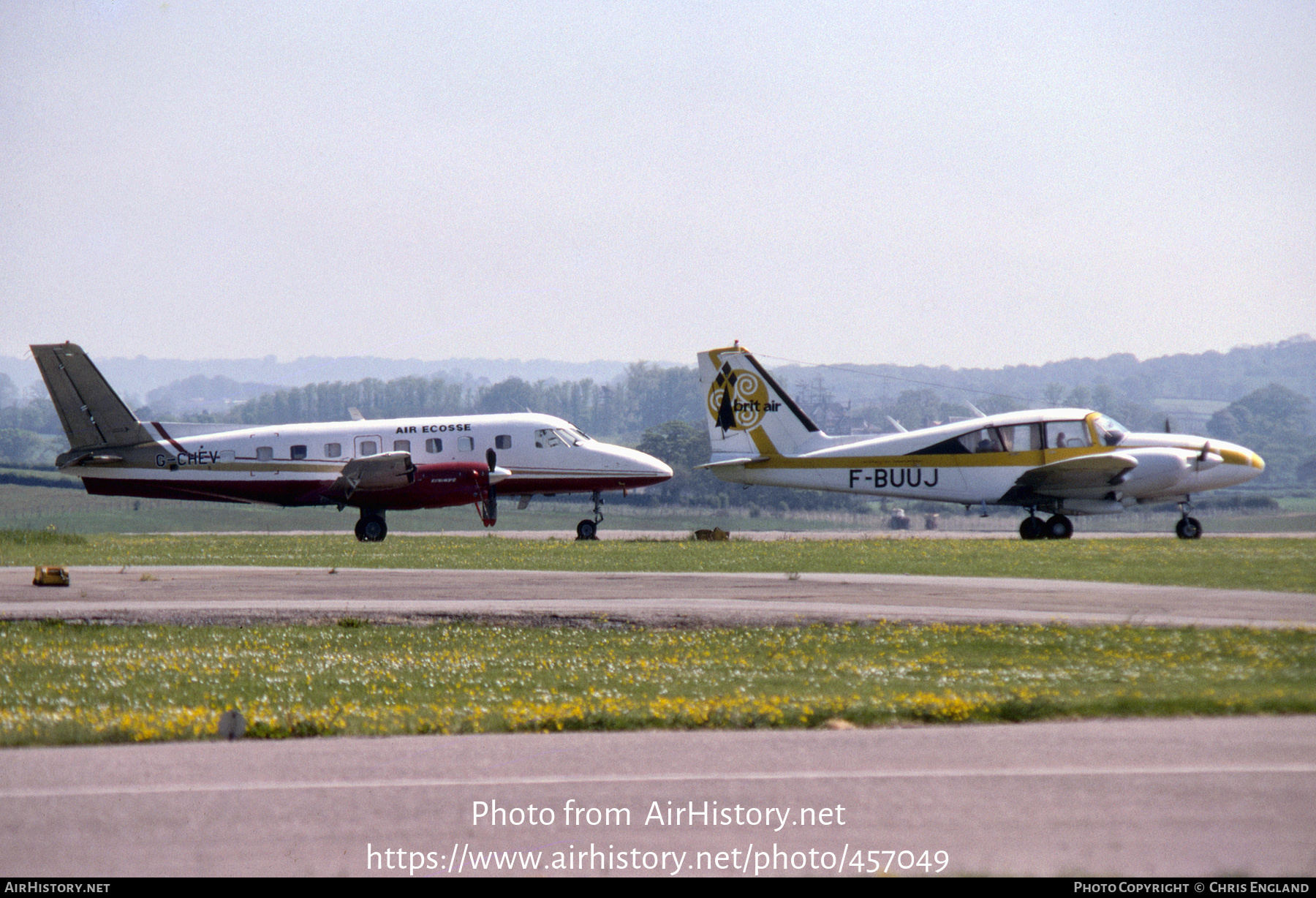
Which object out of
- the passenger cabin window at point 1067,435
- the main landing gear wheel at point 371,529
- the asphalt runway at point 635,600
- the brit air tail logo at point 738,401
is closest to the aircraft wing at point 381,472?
the main landing gear wheel at point 371,529

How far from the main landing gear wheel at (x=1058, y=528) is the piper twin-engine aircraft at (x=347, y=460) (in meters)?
14.4

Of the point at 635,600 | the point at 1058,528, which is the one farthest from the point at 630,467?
the point at 635,600

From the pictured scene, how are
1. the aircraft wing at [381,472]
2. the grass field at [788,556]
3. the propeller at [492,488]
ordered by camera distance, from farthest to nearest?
the aircraft wing at [381,472] → the propeller at [492,488] → the grass field at [788,556]

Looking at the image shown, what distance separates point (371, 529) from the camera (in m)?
44.1

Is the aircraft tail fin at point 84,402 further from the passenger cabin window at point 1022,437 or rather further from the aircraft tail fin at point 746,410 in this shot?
the passenger cabin window at point 1022,437

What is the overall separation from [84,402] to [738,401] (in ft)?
80.7

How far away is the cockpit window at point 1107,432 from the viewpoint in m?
39.7

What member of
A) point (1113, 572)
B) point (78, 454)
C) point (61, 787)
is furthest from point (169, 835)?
point (78, 454)

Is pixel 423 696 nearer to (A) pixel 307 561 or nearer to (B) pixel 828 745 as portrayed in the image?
(B) pixel 828 745

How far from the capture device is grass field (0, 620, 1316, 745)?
1142 cm

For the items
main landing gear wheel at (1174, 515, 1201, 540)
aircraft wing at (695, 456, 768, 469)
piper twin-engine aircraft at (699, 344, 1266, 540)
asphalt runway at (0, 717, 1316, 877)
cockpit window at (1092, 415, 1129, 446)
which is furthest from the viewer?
aircraft wing at (695, 456, 768, 469)

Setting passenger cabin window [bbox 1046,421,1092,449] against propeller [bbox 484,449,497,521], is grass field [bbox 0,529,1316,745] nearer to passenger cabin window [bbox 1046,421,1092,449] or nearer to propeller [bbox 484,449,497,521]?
passenger cabin window [bbox 1046,421,1092,449]

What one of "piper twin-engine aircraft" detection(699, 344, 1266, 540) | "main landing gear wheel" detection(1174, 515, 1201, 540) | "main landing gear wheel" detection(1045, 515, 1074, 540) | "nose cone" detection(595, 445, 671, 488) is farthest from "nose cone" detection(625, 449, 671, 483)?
"main landing gear wheel" detection(1174, 515, 1201, 540)

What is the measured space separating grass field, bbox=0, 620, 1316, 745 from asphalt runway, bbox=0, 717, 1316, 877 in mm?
710
